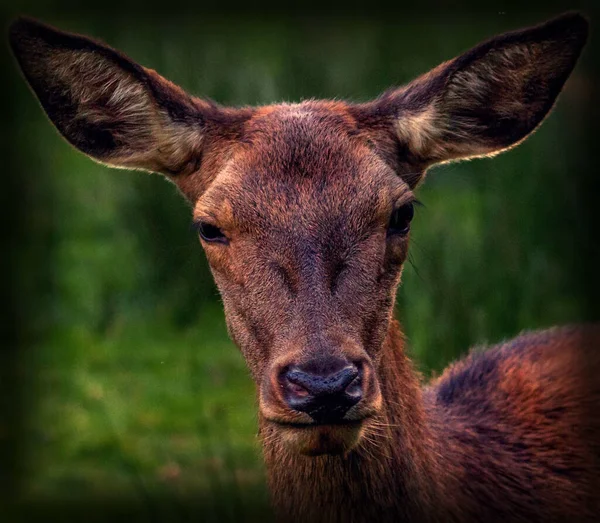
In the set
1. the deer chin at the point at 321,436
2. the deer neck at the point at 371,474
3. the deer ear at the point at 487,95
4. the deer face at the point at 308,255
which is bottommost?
the deer neck at the point at 371,474

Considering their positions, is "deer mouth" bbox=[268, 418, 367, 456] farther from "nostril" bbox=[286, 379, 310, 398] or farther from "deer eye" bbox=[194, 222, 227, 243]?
"deer eye" bbox=[194, 222, 227, 243]

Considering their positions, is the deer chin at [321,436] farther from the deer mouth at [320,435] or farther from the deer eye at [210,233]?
the deer eye at [210,233]

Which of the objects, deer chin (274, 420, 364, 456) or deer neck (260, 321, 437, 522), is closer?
deer chin (274, 420, 364, 456)

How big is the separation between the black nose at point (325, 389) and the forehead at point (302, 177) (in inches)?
26.1

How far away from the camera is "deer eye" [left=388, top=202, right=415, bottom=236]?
4.36m

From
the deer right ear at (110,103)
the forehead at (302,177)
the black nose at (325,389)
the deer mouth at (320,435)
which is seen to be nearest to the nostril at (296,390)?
the black nose at (325,389)

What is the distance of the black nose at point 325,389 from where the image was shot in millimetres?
3656

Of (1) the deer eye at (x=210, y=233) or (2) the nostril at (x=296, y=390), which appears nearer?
(2) the nostril at (x=296, y=390)

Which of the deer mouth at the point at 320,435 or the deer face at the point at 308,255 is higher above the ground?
the deer face at the point at 308,255

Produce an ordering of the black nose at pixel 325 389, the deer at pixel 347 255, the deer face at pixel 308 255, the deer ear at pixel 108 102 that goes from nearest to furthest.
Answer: the black nose at pixel 325 389, the deer face at pixel 308 255, the deer at pixel 347 255, the deer ear at pixel 108 102

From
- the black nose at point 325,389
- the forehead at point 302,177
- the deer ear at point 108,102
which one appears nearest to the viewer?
the black nose at point 325,389

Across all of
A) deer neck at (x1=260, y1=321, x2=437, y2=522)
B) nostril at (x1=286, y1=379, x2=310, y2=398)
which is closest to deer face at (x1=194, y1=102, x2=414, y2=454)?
nostril at (x1=286, y1=379, x2=310, y2=398)

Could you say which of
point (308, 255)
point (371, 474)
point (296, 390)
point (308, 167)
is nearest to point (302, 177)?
point (308, 167)

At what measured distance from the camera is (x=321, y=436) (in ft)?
12.6
